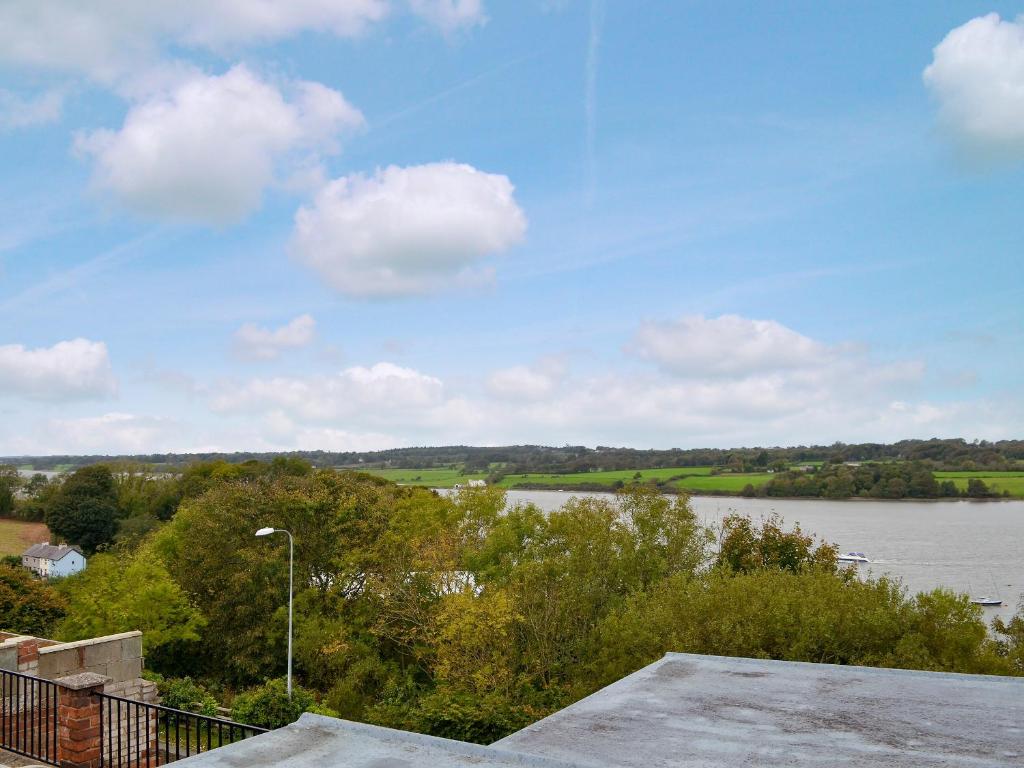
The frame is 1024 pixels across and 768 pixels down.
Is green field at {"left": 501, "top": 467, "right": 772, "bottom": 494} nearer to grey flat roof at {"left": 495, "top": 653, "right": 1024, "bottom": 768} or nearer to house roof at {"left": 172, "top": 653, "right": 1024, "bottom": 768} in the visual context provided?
grey flat roof at {"left": 495, "top": 653, "right": 1024, "bottom": 768}

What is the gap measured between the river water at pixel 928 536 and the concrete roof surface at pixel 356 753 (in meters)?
32.6

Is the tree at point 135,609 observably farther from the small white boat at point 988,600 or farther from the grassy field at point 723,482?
the grassy field at point 723,482

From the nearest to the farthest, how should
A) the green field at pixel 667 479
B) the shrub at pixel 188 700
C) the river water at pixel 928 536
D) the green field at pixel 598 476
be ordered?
the shrub at pixel 188 700, the river water at pixel 928 536, the green field at pixel 667 479, the green field at pixel 598 476

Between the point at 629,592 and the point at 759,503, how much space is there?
51.8 metres

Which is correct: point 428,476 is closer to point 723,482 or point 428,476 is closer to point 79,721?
point 723,482

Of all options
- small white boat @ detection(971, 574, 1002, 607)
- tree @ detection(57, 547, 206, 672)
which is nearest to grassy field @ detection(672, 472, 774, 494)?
small white boat @ detection(971, 574, 1002, 607)

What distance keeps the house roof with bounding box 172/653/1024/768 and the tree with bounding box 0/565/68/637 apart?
27.3 m

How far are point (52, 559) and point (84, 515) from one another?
761 cm

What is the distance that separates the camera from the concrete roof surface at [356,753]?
478 centimetres

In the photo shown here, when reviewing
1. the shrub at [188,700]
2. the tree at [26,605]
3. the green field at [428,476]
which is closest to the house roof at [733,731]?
the shrub at [188,700]

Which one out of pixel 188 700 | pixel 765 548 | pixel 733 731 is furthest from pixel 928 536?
pixel 733 731

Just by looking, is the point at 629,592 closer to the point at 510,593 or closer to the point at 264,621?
the point at 510,593

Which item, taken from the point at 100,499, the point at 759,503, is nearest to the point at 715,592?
the point at 759,503

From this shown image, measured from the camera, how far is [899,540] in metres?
49.8
